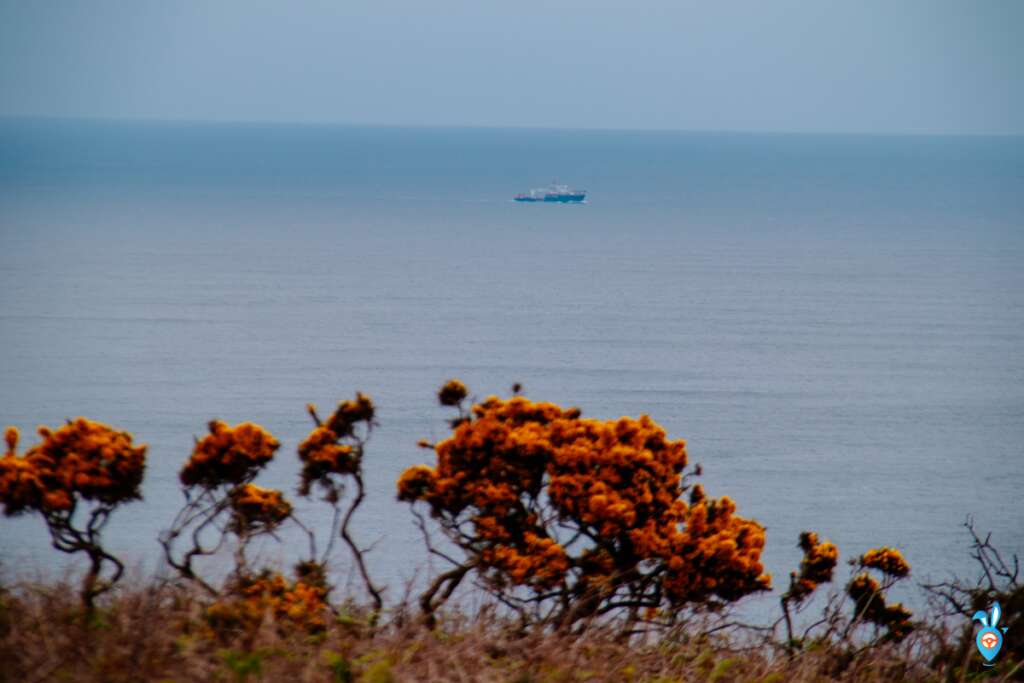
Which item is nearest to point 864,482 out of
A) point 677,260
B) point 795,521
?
point 795,521

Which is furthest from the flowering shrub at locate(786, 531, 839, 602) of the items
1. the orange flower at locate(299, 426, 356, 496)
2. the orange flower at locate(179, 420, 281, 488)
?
the orange flower at locate(179, 420, 281, 488)

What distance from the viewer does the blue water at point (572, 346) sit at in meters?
45.2

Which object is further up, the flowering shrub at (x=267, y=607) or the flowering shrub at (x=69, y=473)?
the flowering shrub at (x=69, y=473)

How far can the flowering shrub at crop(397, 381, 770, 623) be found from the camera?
1189 cm

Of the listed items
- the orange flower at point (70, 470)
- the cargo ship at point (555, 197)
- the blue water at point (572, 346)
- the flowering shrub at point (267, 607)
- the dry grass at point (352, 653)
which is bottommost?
the dry grass at point (352, 653)

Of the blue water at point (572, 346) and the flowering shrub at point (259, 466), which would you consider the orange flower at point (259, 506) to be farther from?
the blue water at point (572, 346)

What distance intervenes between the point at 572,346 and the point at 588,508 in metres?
57.0

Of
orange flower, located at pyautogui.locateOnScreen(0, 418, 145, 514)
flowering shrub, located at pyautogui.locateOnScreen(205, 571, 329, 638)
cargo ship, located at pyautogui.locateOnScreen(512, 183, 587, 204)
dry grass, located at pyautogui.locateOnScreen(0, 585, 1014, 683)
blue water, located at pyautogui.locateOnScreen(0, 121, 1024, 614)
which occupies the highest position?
cargo ship, located at pyautogui.locateOnScreen(512, 183, 587, 204)

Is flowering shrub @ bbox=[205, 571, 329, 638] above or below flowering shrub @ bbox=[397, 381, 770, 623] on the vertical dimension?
below

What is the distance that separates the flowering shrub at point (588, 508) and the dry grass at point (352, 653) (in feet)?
10.3

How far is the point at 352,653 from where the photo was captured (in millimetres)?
7027

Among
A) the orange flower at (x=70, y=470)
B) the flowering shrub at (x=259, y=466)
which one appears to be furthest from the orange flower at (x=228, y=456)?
the orange flower at (x=70, y=470)

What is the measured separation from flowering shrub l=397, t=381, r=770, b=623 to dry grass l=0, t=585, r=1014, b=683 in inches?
124

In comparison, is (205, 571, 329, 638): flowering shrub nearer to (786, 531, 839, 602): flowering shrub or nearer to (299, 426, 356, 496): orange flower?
(299, 426, 356, 496): orange flower
